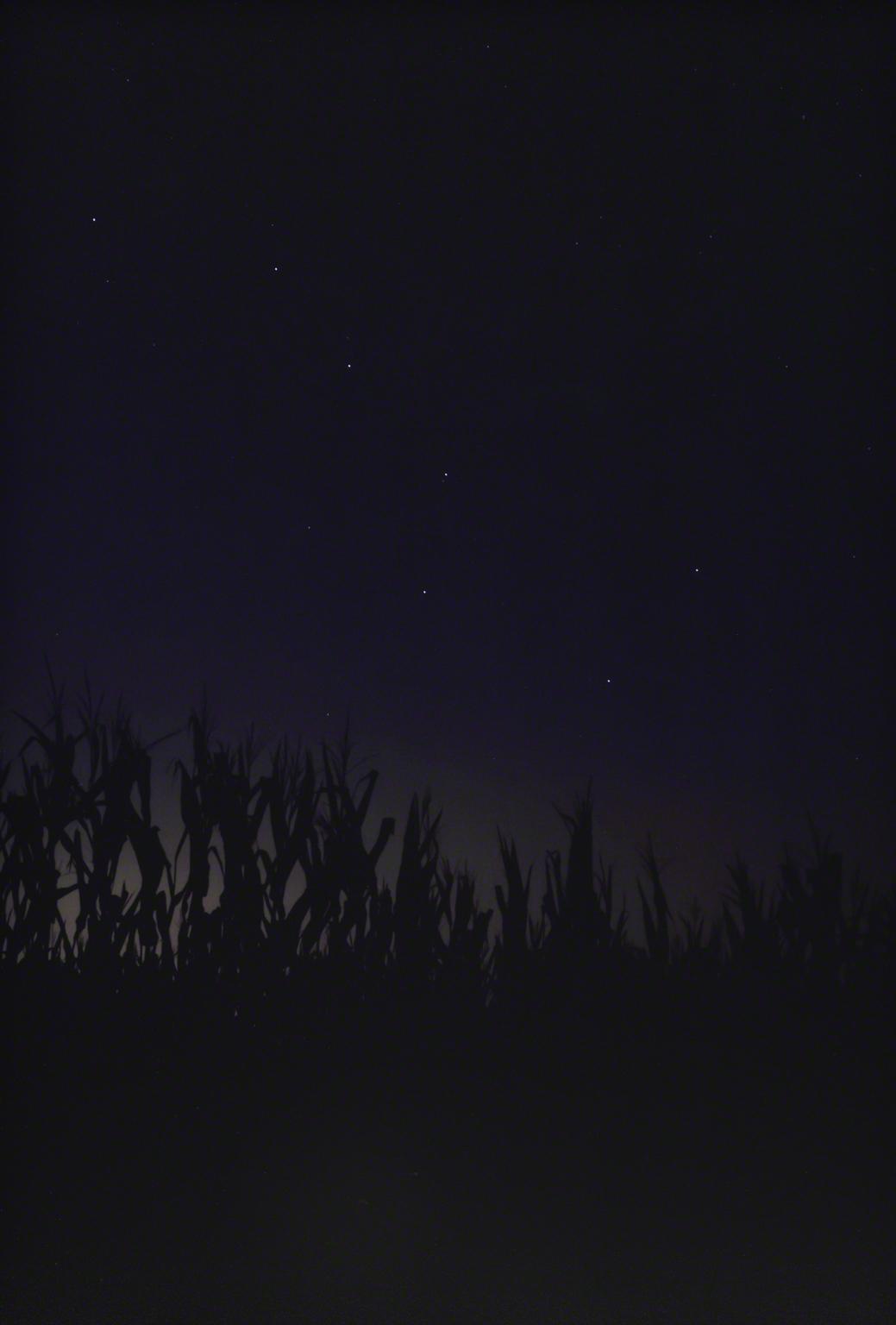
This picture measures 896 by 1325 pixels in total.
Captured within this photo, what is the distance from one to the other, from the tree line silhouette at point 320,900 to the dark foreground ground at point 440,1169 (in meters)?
0.10

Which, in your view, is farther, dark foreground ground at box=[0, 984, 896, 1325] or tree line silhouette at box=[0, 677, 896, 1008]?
tree line silhouette at box=[0, 677, 896, 1008]

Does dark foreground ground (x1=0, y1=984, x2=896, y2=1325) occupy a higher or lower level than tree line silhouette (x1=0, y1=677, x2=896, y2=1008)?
lower

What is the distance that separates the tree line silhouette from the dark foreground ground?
4.0 inches

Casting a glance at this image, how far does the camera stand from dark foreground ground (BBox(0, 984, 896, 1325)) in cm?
185

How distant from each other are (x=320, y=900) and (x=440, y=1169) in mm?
563

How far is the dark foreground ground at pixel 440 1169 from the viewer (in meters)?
1.85

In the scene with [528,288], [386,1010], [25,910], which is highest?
[528,288]

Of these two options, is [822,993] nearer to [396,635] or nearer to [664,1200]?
[664,1200]

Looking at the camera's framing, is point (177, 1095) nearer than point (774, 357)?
Yes

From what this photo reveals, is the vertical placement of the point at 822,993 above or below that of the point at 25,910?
below

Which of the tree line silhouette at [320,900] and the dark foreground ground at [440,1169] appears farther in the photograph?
the tree line silhouette at [320,900]

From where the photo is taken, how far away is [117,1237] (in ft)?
6.11

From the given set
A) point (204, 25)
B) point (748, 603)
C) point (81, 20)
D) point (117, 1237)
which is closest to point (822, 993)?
point (748, 603)

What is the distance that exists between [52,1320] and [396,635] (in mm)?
1484
